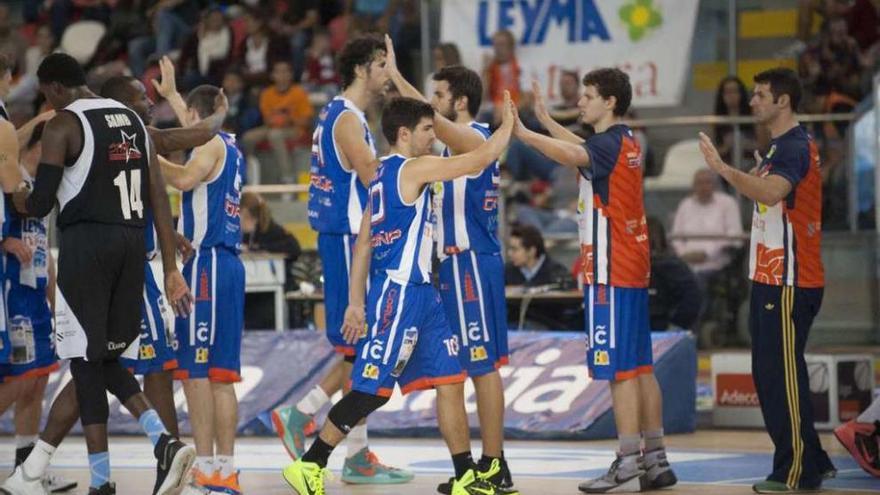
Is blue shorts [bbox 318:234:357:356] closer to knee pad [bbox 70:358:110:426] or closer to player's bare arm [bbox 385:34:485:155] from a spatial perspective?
player's bare arm [bbox 385:34:485:155]

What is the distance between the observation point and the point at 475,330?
9359 millimetres

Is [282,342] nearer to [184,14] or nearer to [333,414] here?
[333,414]

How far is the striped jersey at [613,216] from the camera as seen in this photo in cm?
926

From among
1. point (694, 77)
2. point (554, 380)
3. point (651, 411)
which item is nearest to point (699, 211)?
point (694, 77)

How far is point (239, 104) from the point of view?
19.4m

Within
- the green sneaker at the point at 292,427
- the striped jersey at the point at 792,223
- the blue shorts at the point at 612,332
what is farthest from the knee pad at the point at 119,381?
the striped jersey at the point at 792,223

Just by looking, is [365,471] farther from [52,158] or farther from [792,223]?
[792,223]

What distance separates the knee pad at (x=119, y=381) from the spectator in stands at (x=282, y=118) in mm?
9677

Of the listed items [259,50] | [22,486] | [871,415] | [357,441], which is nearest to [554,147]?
[357,441]

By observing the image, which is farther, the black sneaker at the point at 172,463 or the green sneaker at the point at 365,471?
the green sneaker at the point at 365,471

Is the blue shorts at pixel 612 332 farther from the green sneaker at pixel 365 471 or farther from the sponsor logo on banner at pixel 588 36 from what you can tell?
the sponsor logo on banner at pixel 588 36

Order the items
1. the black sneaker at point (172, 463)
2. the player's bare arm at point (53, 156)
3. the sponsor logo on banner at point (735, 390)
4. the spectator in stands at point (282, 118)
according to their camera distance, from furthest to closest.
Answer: the spectator in stands at point (282, 118), the sponsor logo on banner at point (735, 390), the player's bare arm at point (53, 156), the black sneaker at point (172, 463)

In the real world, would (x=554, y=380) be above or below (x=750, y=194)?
below

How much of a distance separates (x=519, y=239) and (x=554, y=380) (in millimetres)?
2198
